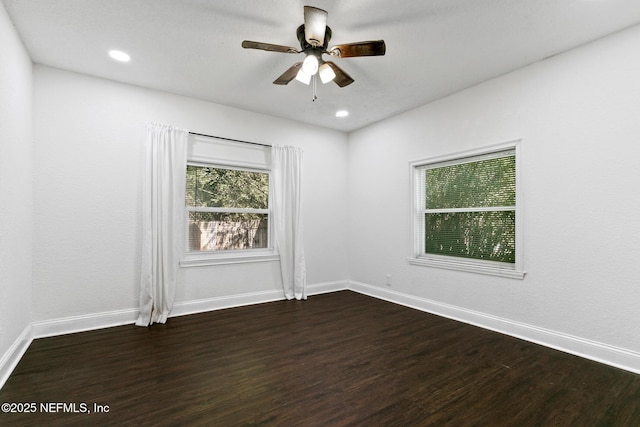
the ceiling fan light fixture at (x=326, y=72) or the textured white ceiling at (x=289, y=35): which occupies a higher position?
the textured white ceiling at (x=289, y=35)

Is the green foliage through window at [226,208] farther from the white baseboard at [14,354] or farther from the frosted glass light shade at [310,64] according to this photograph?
the frosted glass light shade at [310,64]

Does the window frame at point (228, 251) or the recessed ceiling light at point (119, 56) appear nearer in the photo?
the recessed ceiling light at point (119, 56)

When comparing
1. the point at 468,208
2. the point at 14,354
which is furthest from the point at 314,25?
the point at 14,354

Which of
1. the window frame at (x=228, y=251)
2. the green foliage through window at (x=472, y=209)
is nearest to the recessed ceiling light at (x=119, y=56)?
the window frame at (x=228, y=251)

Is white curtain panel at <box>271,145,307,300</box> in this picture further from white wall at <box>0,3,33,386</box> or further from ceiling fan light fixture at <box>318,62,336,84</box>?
white wall at <box>0,3,33,386</box>

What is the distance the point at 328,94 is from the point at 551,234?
9.35 ft

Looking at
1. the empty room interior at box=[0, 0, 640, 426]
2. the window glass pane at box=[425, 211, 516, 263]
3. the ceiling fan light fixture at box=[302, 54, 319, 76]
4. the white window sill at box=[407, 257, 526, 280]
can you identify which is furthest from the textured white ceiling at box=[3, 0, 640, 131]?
the white window sill at box=[407, 257, 526, 280]

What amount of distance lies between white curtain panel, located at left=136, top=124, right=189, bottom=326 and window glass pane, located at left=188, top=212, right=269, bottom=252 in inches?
10.7

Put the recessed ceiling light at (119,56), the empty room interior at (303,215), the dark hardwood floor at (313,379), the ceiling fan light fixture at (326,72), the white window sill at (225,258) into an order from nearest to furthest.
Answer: the dark hardwood floor at (313,379)
the empty room interior at (303,215)
the ceiling fan light fixture at (326,72)
the recessed ceiling light at (119,56)
the white window sill at (225,258)

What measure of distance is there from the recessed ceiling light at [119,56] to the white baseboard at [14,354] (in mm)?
2695

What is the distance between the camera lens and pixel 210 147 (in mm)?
4113

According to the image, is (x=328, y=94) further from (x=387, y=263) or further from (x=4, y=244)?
(x=4, y=244)

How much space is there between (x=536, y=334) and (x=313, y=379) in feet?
7.45

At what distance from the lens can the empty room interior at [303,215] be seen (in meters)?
2.22
